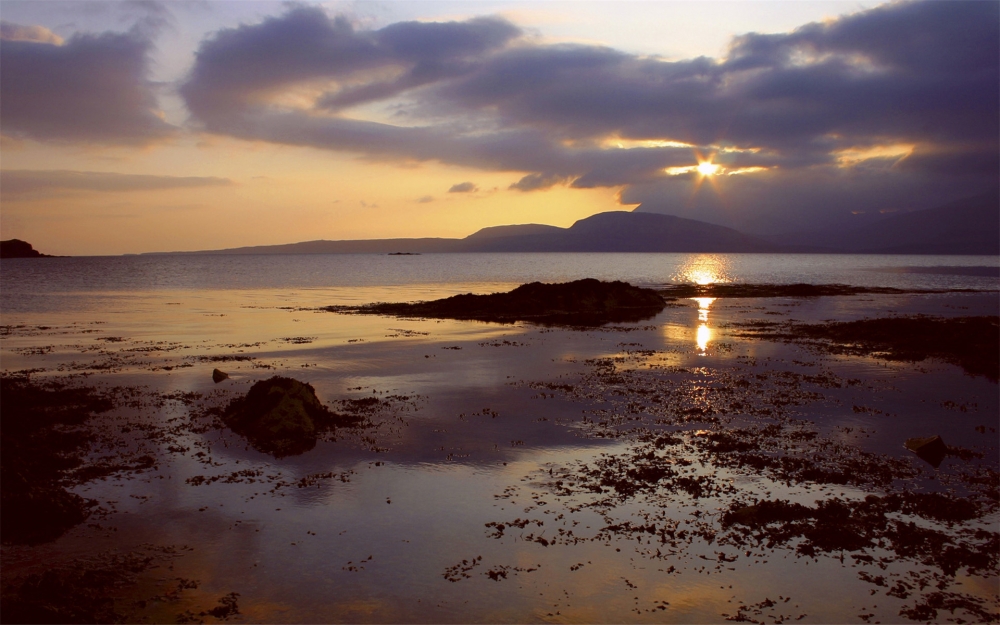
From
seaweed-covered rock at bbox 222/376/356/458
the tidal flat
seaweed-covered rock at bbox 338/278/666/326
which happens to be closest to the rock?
the tidal flat

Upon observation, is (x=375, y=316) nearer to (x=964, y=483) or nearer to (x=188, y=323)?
(x=188, y=323)

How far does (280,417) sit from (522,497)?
31.2 ft

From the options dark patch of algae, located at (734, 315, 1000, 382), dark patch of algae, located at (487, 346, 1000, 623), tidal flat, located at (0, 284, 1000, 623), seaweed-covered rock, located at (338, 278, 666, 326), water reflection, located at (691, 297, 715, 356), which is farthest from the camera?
seaweed-covered rock, located at (338, 278, 666, 326)

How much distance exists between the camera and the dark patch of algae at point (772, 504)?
11.9 metres

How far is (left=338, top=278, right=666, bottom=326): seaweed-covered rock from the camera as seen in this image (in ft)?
195

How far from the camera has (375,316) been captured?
5919 cm

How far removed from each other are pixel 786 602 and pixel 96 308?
242 ft

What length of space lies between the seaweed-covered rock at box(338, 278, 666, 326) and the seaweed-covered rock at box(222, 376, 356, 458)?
35.4m

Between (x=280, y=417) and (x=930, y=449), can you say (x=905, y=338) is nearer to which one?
(x=930, y=449)

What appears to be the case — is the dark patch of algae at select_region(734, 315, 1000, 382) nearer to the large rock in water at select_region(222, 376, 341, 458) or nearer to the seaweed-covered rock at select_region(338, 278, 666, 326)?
the seaweed-covered rock at select_region(338, 278, 666, 326)

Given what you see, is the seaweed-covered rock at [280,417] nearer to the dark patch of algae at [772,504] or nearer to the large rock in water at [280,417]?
the large rock in water at [280,417]

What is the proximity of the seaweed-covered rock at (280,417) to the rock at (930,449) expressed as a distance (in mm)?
17944

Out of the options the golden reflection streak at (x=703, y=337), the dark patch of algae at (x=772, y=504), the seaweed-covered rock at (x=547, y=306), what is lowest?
the dark patch of algae at (x=772, y=504)


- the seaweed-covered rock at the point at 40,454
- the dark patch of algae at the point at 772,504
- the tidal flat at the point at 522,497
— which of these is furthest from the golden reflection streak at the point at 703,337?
the seaweed-covered rock at the point at 40,454
